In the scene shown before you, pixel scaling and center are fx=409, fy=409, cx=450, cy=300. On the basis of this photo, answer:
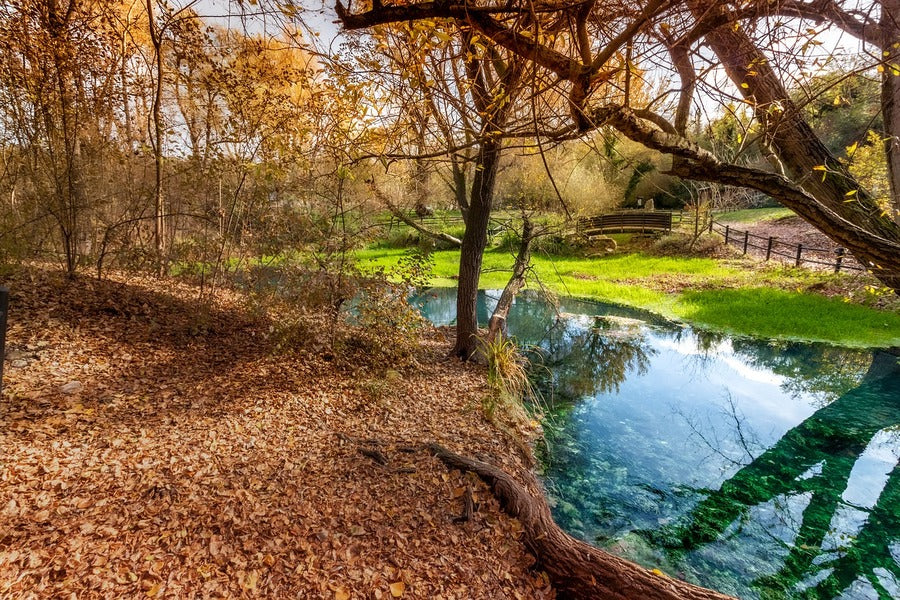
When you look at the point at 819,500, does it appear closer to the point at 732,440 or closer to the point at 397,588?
the point at 732,440

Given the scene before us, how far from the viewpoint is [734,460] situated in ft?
15.7

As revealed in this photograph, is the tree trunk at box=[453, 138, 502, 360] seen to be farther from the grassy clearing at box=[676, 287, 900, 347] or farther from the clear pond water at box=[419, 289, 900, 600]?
the grassy clearing at box=[676, 287, 900, 347]

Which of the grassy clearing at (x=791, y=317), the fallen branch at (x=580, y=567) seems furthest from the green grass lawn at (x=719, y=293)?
the fallen branch at (x=580, y=567)

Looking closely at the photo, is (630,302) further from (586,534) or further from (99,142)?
(99,142)

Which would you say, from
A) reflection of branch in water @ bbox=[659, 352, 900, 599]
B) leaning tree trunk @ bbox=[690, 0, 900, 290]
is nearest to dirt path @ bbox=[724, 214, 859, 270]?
reflection of branch in water @ bbox=[659, 352, 900, 599]

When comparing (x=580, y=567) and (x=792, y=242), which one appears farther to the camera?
(x=792, y=242)

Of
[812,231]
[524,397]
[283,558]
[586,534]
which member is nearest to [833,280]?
[812,231]

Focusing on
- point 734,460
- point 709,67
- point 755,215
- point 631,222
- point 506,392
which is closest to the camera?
point 709,67

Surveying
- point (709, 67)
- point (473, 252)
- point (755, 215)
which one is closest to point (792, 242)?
point (755, 215)

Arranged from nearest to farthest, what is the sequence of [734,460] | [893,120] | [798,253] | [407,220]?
[893,120] → [734,460] → [407,220] → [798,253]

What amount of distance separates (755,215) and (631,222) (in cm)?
962

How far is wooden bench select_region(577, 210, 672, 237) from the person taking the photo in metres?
18.0

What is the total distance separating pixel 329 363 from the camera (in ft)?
16.9

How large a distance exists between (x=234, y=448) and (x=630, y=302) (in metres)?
11.2
